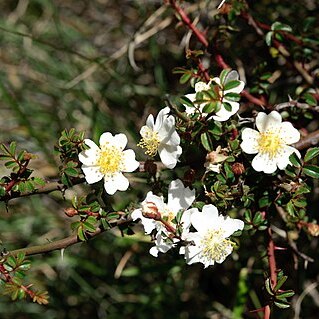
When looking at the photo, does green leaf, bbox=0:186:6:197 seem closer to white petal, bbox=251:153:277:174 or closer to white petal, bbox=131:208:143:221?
white petal, bbox=131:208:143:221

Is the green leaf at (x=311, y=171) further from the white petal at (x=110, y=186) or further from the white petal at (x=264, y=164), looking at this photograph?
the white petal at (x=110, y=186)

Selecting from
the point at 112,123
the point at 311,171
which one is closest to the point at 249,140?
the point at 311,171

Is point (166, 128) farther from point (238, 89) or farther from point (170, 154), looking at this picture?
point (238, 89)

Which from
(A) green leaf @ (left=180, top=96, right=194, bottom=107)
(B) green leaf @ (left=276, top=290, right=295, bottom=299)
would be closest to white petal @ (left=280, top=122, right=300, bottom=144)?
(A) green leaf @ (left=180, top=96, right=194, bottom=107)

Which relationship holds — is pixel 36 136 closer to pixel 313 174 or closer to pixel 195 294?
pixel 195 294

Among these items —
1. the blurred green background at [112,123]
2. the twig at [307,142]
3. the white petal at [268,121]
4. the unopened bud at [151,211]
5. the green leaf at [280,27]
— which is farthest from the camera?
the blurred green background at [112,123]

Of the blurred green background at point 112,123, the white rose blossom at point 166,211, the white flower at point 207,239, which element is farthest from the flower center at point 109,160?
the blurred green background at point 112,123
